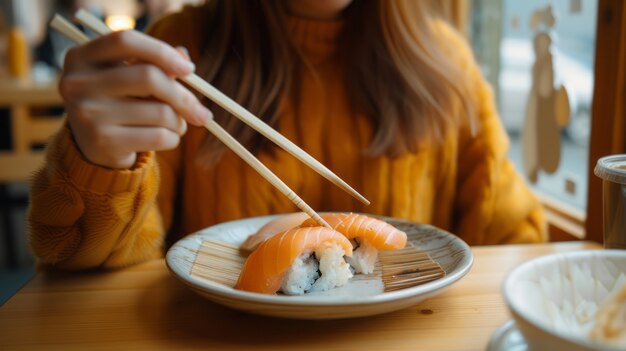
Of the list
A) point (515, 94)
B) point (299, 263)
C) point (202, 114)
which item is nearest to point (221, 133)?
point (202, 114)

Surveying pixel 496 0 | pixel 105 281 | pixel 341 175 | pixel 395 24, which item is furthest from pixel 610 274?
pixel 496 0

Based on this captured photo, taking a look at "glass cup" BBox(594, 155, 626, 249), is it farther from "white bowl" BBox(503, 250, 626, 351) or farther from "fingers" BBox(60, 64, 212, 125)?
"fingers" BBox(60, 64, 212, 125)

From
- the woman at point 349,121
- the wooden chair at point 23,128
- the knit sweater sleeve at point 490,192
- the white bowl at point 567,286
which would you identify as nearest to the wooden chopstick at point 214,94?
the white bowl at point 567,286

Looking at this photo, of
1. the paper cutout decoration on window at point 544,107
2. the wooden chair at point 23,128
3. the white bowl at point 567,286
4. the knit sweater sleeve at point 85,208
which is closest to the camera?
the white bowl at point 567,286

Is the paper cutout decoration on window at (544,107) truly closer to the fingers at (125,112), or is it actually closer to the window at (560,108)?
the window at (560,108)

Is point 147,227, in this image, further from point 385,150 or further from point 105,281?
point 385,150

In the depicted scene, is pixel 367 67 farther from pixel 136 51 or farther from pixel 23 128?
pixel 23 128
